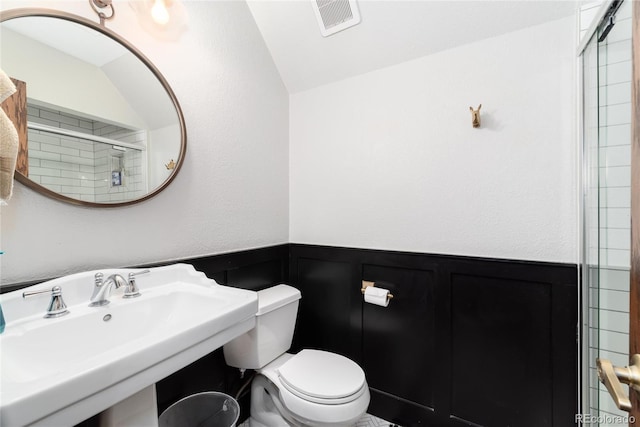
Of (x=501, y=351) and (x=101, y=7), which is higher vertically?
(x=101, y=7)

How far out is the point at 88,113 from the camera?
103 cm

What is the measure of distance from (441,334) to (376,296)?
373 millimetres

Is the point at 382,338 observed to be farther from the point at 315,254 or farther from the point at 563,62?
the point at 563,62

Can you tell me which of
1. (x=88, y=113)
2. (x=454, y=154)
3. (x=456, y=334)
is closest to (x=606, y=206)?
(x=454, y=154)

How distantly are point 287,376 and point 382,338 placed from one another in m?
0.60

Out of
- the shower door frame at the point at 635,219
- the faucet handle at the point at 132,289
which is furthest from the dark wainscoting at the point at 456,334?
the faucet handle at the point at 132,289

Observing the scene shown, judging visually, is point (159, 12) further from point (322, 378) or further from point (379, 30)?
point (322, 378)

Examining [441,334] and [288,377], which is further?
[441,334]

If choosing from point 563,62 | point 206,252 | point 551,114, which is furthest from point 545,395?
point 206,252

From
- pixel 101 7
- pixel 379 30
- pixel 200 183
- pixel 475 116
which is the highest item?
pixel 379 30

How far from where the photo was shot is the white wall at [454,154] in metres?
1.25

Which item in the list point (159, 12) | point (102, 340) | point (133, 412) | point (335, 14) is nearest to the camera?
point (133, 412)

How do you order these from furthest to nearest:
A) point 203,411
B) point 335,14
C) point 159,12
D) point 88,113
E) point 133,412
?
point 335,14 → point 203,411 → point 159,12 → point 88,113 → point 133,412

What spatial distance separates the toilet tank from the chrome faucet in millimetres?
584
